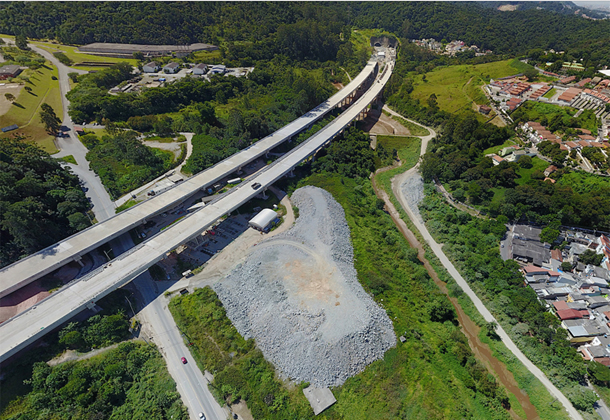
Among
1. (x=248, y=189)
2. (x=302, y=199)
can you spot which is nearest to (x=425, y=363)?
(x=302, y=199)

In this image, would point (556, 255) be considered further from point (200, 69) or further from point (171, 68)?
point (171, 68)

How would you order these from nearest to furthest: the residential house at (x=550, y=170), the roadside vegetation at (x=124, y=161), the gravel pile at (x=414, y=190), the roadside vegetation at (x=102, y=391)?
the roadside vegetation at (x=102, y=391)
the roadside vegetation at (x=124, y=161)
the gravel pile at (x=414, y=190)
the residential house at (x=550, y=170)

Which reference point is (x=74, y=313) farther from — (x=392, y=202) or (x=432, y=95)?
(x=432, y=95)

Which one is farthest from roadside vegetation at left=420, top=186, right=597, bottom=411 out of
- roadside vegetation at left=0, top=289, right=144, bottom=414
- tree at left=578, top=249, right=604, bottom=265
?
roadside vegetation at left=0, top=289, right=144, bottom=414

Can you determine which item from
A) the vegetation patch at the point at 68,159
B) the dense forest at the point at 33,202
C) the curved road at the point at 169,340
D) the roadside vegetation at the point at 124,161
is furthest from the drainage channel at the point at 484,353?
the vegetation patch at the point at 68,159

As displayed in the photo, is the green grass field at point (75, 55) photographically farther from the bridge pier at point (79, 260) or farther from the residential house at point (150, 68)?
the bridge pier at point (79, 260)
